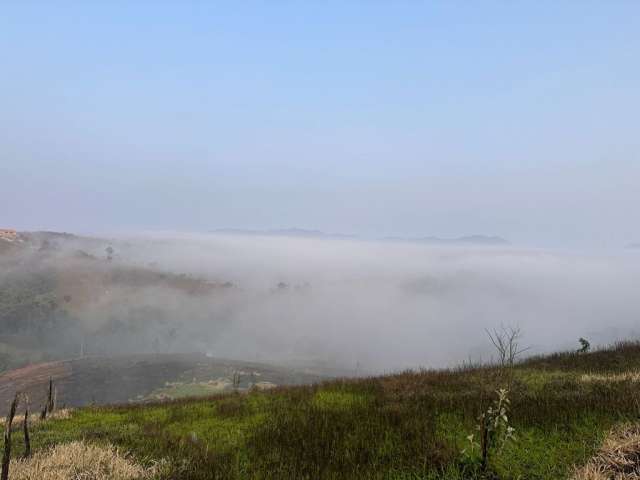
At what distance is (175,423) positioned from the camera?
10883 mm

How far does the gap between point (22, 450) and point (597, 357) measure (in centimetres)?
1967

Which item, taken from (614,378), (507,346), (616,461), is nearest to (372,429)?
(616,461)

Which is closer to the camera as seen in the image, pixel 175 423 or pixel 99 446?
pixel 99 446

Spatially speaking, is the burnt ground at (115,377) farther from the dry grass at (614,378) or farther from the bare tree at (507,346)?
the dry grass at (614,378)

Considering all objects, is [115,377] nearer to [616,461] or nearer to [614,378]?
[614,378]

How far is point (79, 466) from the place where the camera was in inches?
270

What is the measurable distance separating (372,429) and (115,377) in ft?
566

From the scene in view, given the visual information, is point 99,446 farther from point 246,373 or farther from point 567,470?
point 246,373

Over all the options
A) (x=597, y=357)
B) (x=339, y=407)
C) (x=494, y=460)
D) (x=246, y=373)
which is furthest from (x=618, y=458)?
(x=246, y=373)

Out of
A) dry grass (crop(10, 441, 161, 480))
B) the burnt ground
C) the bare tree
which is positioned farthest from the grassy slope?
the burnt ground

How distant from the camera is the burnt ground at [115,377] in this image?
13025 cm

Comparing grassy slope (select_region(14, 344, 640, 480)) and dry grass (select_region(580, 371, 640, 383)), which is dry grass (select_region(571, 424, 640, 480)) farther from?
dry grass (select_region(580, 371, 640, 383))

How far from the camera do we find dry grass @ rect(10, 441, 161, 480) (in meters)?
6.47

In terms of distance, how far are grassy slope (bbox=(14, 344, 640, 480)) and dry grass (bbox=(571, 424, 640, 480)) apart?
262 millimetres
